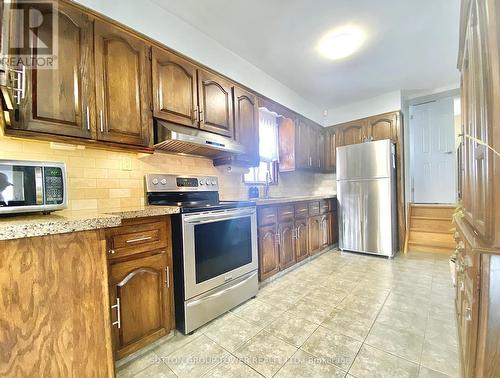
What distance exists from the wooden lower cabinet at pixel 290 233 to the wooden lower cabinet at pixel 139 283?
1.05m

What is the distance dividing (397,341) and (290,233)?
146cm

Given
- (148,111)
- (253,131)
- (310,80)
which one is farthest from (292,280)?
(310,80)

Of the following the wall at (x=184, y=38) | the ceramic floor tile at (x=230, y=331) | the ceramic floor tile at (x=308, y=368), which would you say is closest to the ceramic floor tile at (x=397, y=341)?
the ceramic floor tile at (x=308, y=368)

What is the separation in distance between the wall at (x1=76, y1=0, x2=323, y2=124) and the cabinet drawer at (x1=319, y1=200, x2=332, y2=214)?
1.70m

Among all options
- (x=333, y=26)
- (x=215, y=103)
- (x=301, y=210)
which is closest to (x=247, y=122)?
(x=215, y=103)

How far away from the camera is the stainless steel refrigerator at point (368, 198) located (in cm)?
324

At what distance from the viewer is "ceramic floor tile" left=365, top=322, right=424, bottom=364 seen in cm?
137

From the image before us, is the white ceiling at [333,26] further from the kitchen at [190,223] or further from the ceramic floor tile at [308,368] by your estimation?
the ceramic floor tile at [308,368]

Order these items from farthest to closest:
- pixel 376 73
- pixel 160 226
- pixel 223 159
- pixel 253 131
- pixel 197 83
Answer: pixel 376 73, pixel 253 131, pixel 223 159, pixel 197 83, pixel 160 226

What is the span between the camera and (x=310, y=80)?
10.4 ft

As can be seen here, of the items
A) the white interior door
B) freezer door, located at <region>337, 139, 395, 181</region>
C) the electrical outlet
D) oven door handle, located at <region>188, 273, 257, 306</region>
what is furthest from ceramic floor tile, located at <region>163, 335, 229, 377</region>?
the white interior door

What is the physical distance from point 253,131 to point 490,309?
237 centimetres

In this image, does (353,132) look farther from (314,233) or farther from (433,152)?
(314,233)

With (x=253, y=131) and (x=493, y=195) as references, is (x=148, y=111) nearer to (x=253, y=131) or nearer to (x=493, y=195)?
(x=253, y=131)
